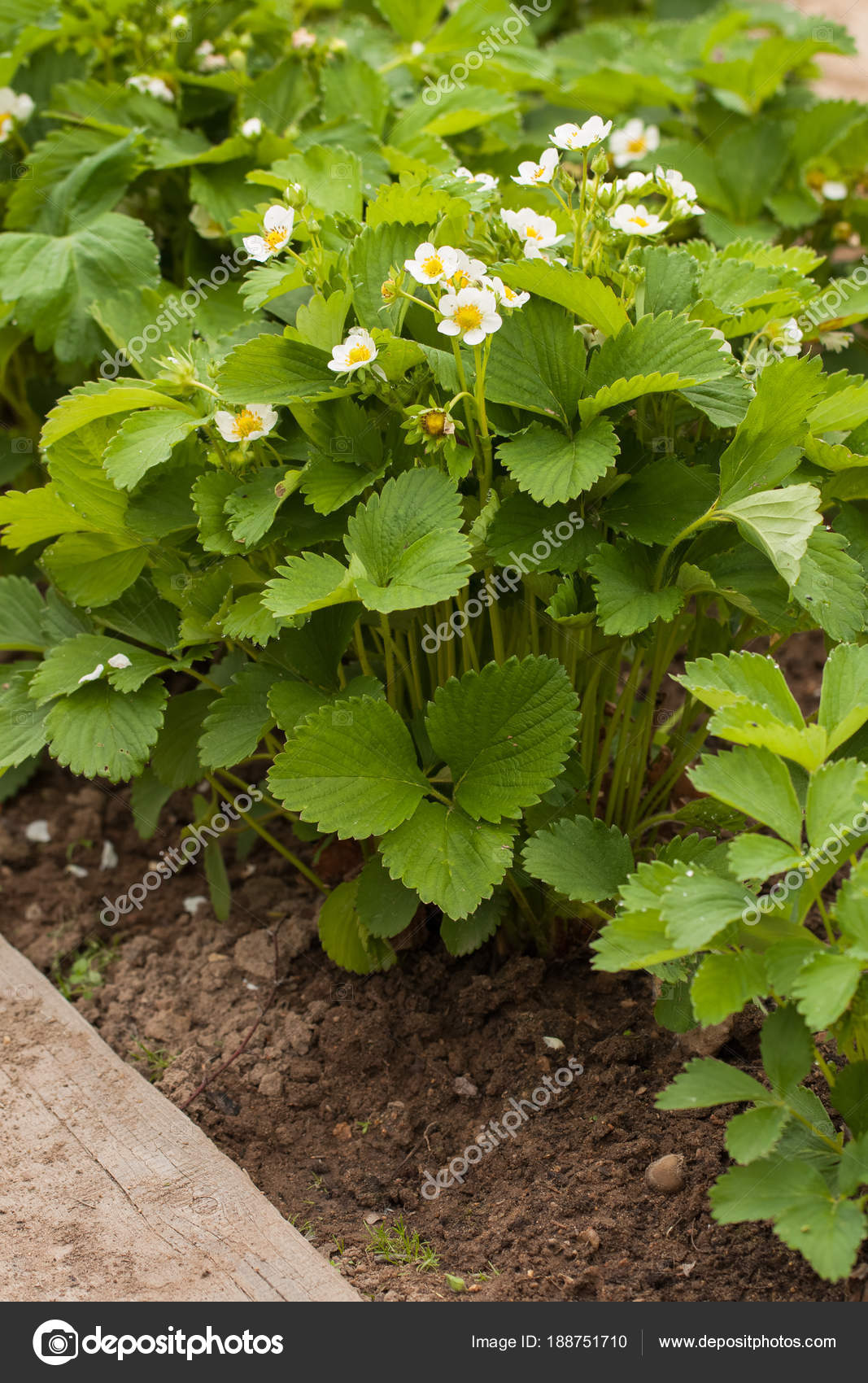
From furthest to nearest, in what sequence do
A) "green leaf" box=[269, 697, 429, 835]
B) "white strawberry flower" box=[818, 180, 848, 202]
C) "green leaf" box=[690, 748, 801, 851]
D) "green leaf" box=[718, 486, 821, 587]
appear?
"white strawberry flower" box=[818, 180, 848, 202] < "green leaf" box=[269, 697, 429, 835] < "green leaf" box=[718, 486, 821, 587] < "green leaf" box=[690, 748, 801, 851]

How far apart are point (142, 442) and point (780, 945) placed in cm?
93

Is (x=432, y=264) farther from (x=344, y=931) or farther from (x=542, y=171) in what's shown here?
(x=344, y=931)

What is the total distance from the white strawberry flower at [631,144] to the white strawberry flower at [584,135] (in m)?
0.91

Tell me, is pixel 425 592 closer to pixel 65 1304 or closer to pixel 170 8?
pixel 65 1304

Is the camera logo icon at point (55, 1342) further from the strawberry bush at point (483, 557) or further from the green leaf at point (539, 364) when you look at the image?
the green leaf at point (539, 364)

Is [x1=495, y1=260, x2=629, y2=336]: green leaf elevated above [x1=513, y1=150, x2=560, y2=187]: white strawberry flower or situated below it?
below

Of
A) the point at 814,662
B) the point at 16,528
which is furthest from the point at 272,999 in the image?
the point at 814,662

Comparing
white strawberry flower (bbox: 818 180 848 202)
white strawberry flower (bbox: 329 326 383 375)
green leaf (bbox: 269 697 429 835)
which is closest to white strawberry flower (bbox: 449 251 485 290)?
white strawberry flower (bbox: 329 326 383 375)

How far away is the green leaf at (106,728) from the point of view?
1.46 meters

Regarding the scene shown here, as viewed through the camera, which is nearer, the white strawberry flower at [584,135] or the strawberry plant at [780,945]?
the strawberry plant at [780,945]

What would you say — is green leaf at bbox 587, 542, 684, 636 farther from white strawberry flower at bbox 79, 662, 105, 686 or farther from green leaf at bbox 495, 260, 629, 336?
white strawberry flower at bbox 79, 662, 105, 686

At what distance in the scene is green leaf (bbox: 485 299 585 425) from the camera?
1.36 meters

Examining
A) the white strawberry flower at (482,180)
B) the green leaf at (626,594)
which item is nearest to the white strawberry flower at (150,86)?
the white strawberry flower at (482,180)

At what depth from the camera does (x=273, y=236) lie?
1.41 metres
